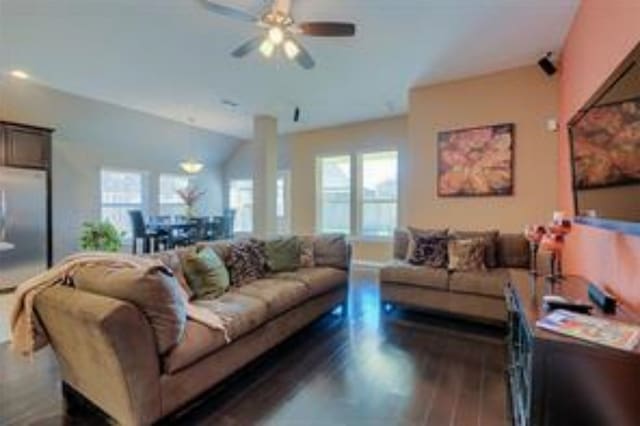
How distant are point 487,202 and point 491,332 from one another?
5.72ft

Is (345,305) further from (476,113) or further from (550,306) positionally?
(476,113)

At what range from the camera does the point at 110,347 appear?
168 centimetres

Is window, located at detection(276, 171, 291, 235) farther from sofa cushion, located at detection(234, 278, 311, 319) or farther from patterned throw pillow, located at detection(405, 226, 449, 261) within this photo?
sofa cushion, located at detection(234, 278, 311, 319)

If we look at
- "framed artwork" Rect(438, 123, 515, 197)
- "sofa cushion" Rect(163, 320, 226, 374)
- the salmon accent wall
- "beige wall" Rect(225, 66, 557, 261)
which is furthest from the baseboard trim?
"sofa cushion" Rect(163, 320, 226, 374)

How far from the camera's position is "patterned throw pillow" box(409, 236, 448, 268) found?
157 inches

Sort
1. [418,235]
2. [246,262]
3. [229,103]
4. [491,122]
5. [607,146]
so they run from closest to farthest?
[607,146], [246,262], [418,235], [491,122], [229,103]

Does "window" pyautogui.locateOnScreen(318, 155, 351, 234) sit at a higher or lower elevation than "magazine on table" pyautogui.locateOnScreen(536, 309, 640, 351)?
higher

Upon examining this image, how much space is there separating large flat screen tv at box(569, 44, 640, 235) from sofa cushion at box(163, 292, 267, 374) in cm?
215

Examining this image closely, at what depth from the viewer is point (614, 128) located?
71.9 inches

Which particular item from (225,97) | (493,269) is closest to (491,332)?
(493,269)

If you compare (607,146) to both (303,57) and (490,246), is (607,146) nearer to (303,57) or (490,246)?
(490,246)

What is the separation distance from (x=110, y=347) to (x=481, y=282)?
311cm

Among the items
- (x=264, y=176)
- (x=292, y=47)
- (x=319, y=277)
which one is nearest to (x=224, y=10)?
(x=292, y=47)

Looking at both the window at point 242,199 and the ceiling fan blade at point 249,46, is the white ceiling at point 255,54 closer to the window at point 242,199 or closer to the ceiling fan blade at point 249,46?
the ceiling fan blade at point 249,46
